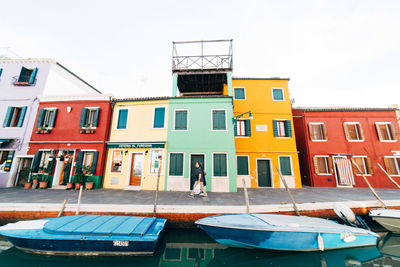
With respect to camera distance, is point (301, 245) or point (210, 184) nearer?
point (301, 245)

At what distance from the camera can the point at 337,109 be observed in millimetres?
12188

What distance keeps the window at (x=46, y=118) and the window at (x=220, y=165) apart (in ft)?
39.0

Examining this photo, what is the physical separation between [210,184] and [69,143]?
10.2 m

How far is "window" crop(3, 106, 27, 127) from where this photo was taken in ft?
34.6

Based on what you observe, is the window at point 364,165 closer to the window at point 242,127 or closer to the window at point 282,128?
the window at point 282,128

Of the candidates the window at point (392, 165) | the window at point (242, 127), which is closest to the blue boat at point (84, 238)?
the window at point (242, 127)

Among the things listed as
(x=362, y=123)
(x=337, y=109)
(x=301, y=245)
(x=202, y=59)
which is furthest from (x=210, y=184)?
(x=362, y=123)

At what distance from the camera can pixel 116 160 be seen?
1004 cm

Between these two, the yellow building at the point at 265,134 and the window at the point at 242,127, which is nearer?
the yellow building at the point at 265,134

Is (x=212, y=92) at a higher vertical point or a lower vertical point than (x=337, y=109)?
higher

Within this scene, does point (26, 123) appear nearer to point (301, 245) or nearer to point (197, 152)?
point (197, 152)

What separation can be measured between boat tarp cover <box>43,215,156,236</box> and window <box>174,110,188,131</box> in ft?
20.0

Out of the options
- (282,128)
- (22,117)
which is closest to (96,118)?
(22,117)

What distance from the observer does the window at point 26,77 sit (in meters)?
11.1
